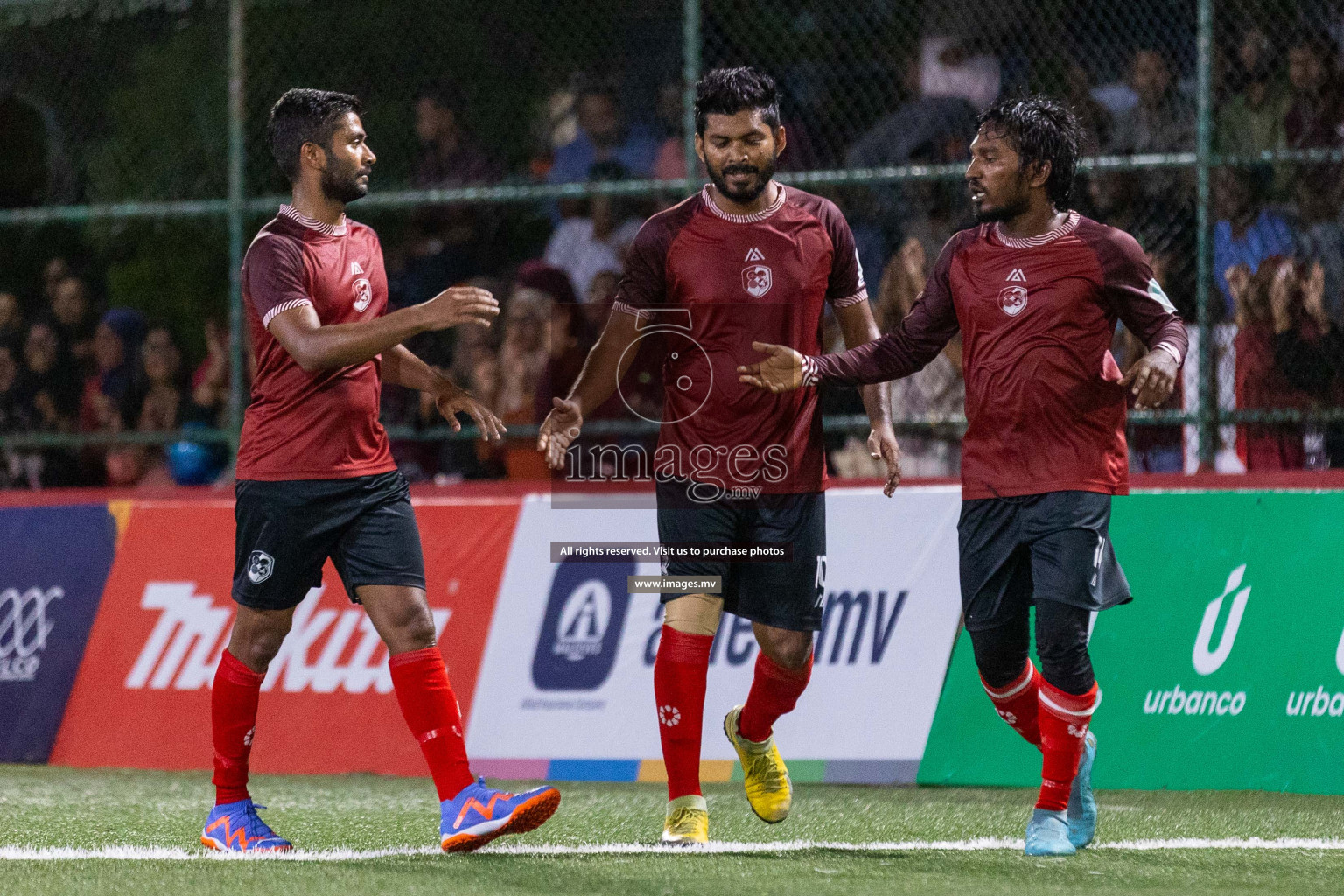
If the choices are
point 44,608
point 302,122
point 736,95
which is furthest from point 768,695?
point 44,608

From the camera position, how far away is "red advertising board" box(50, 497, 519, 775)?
749 cm

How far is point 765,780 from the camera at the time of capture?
223 inches

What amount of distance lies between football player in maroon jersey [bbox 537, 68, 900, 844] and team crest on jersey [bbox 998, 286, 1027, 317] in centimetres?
64

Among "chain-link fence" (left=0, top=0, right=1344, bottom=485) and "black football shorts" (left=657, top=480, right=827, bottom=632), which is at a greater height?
"chain-link fence" (left=0, top=0, right=1344, bottom=485)

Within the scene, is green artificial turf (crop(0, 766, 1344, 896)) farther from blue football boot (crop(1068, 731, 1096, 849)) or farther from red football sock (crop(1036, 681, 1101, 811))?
red football sock (crop(1036, 681, 1101, 811))

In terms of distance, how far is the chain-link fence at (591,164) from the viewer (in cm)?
745

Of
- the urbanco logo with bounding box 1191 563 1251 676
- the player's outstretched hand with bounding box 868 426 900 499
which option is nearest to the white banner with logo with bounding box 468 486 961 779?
the urbanco logo with bounding box 1191 563 1251 676

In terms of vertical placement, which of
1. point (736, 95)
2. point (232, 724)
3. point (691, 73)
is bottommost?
point (232, 724)

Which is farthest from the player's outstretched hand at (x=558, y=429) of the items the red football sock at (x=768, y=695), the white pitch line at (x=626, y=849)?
the white pitch line at (x=626, y=849)

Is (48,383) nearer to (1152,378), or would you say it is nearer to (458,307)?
(458,307)

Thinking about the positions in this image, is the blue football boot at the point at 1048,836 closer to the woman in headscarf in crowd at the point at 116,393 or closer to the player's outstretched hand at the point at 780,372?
the player's outstretched hand at the point at 780,372

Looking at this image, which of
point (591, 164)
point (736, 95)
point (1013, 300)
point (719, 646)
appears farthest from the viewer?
point (591, 164)

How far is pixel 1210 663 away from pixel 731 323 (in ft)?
7.92

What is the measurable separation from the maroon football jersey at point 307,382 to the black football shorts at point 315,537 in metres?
0.05
